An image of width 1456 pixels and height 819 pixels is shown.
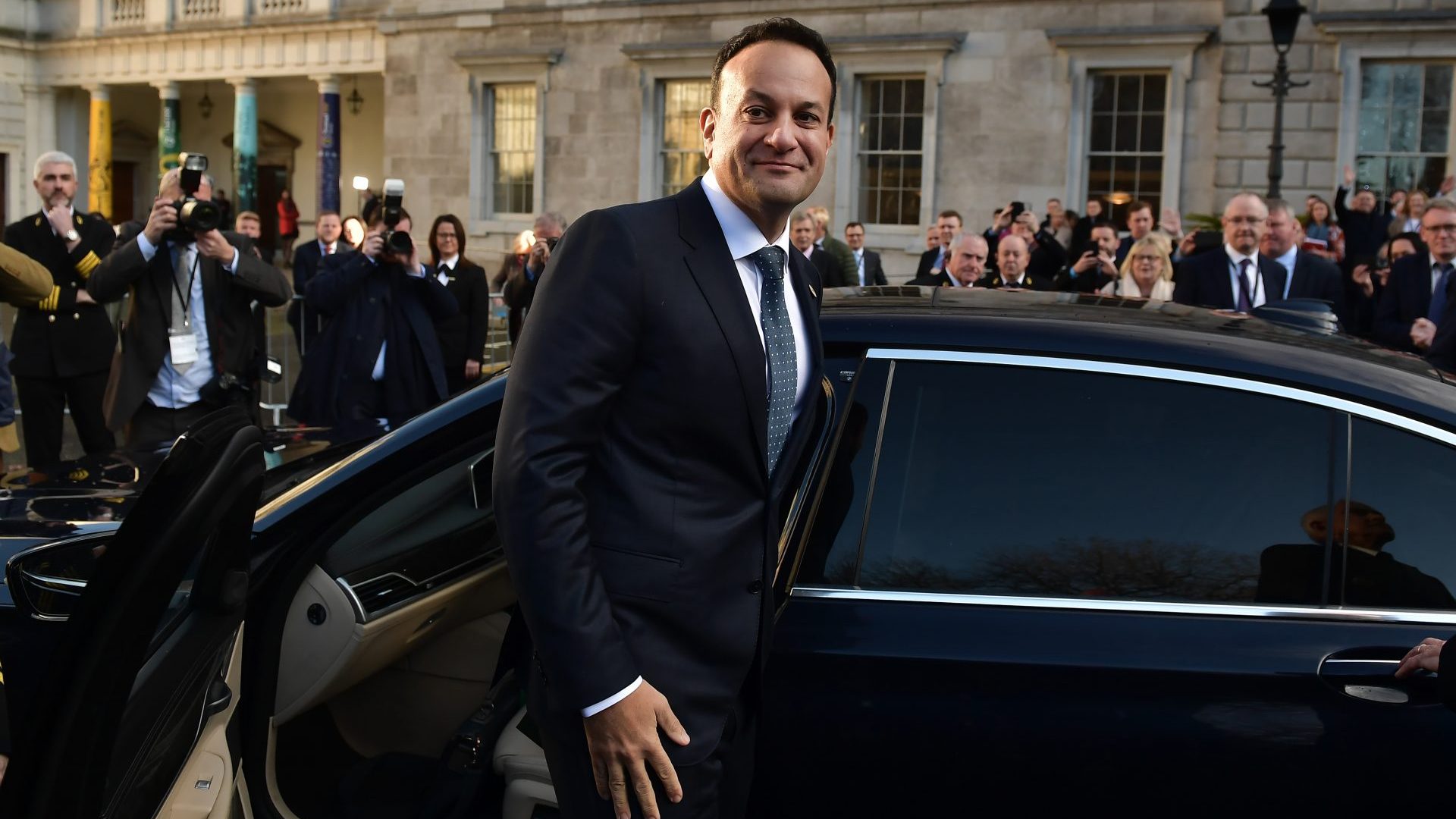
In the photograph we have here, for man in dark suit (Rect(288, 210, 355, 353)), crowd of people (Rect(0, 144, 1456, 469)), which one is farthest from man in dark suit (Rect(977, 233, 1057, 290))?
man in dark suit (Rect(288, 210, 355, 353))

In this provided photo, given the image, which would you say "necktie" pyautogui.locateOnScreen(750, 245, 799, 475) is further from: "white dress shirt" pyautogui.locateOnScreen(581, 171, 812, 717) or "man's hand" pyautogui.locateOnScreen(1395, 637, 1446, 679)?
"man's hand" pyautogui.locateOnScreen(1395, 637, 1446, 679)

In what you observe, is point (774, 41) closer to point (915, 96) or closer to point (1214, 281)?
point (1214, 281)

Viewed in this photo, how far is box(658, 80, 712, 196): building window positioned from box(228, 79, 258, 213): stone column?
11915mm

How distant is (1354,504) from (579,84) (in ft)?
67.4

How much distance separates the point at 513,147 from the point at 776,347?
21.7 m

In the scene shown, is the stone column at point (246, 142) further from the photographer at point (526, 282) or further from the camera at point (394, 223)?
the camera at point (394, 223)

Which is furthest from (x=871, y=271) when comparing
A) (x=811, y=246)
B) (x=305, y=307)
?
(x=305, y=307)

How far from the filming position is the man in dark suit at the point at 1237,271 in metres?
7.41

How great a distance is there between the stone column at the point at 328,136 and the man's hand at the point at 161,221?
22.6m

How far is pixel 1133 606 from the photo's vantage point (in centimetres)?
241

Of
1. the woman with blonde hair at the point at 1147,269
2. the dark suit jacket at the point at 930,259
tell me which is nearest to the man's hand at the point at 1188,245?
the dark suit jacket at the point at 930,259

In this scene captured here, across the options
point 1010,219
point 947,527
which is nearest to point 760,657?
point 947,527

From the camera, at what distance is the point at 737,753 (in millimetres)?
2154

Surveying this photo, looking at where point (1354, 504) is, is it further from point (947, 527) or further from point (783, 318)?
point (783, 318)
